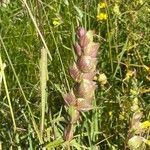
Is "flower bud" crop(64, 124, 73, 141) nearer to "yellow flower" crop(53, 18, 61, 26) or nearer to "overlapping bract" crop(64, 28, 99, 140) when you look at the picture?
"overlapping bract" crop(64, 28, 99, 140)

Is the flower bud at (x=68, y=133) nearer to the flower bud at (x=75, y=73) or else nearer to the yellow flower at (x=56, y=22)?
the flower bud at (x=75, y=73)

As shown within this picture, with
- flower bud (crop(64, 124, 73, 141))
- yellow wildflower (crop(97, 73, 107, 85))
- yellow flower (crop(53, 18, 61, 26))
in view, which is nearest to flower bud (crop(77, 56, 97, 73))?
flower bud (crop(64, 124, 73, 141))

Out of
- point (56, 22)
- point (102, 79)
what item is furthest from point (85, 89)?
point (56, 22)

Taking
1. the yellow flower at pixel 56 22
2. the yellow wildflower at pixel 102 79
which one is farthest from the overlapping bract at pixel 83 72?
the yellow flower at pixel 56 22

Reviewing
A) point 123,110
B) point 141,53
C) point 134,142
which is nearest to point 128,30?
point 141,53

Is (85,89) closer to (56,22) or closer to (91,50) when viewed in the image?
(91,50)

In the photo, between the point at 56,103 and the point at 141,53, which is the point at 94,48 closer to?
the point at 56,103

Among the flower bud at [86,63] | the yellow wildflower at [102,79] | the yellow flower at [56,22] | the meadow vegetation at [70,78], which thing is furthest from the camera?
the yellow flower at [56,22]

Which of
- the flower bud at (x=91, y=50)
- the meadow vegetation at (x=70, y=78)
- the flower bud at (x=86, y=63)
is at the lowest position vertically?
→ the meadow vegetation at (x=70, y=78)
